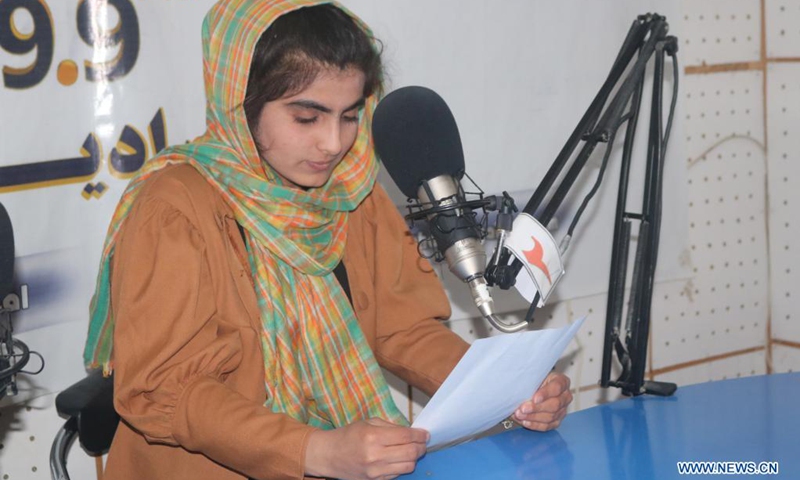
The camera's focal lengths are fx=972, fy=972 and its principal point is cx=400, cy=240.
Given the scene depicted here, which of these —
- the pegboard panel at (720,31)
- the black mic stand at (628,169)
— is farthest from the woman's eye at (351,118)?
the pegboard panel at (720,31)

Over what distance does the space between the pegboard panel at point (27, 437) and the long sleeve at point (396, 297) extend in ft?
2.16

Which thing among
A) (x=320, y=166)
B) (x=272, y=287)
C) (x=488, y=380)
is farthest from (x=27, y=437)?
(x=488, y=380)

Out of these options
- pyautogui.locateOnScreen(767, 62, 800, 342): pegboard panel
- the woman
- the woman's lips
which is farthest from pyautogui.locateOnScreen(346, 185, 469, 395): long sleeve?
pyautogui.locateOnScreen(767, 62, 800, 342): pegboard panel

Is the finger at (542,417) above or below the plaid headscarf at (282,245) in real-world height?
below

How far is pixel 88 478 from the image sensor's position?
193cm

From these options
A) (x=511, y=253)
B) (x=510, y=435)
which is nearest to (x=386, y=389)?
(x=510, y=435)

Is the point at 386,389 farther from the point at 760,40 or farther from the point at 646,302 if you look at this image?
the point at 760,40

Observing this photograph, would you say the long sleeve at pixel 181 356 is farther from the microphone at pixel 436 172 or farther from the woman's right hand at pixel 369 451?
the microphone at pixel 436 172

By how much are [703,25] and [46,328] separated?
184 centimetres

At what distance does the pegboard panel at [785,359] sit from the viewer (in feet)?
9.32

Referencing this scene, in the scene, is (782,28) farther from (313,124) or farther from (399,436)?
(399,436)

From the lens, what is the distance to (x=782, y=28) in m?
2.69

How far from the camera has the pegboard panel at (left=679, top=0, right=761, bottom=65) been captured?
8.50 ft

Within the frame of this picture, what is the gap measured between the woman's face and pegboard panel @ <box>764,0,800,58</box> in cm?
168
